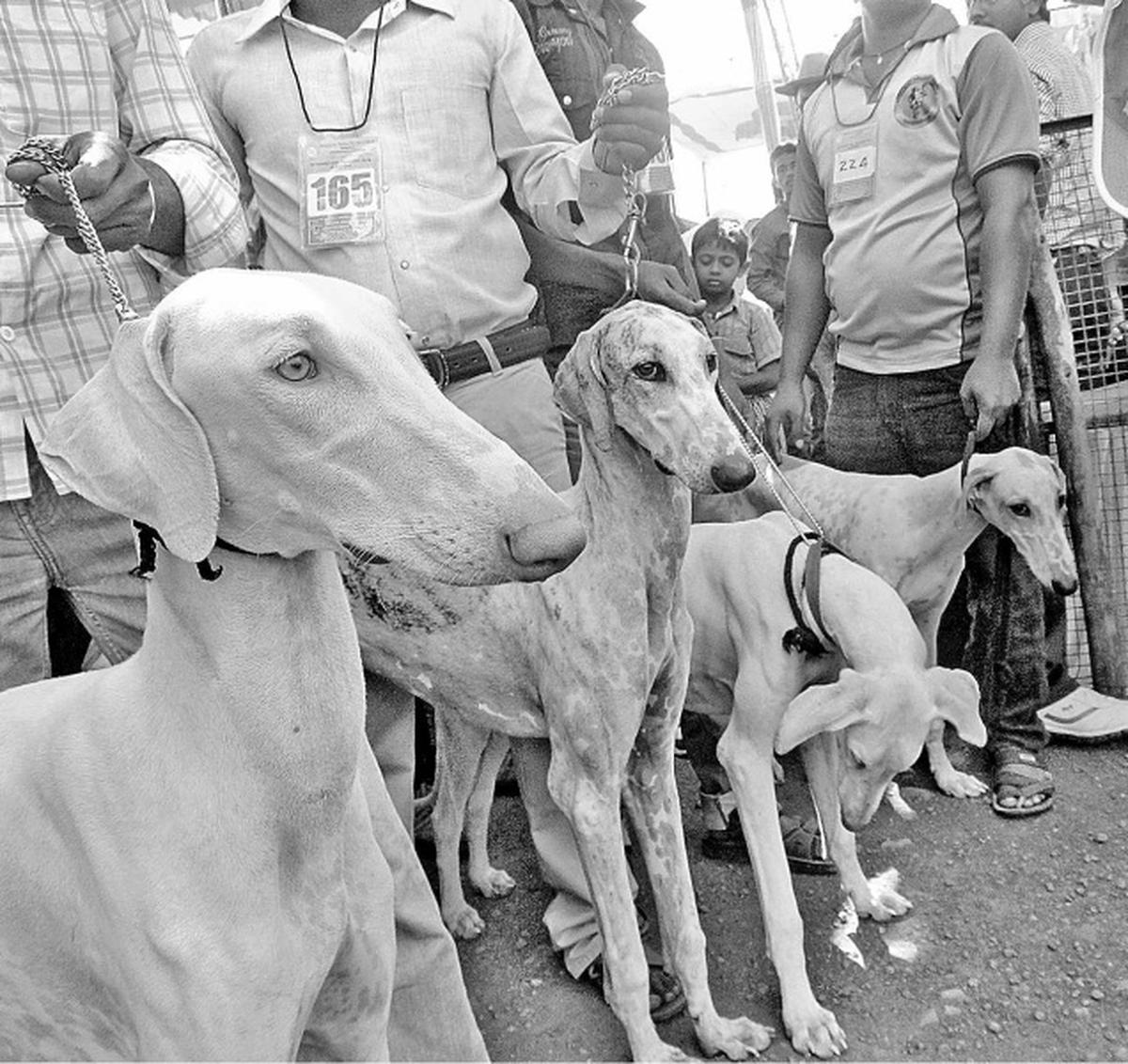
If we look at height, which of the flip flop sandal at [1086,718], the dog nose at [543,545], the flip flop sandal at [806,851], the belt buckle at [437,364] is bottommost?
the flip flop sandal at [1086,718]

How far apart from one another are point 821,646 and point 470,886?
→ 55.8 inches

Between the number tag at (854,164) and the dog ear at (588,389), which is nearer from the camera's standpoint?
the dog ear at (588,389)

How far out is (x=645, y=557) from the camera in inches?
92.6

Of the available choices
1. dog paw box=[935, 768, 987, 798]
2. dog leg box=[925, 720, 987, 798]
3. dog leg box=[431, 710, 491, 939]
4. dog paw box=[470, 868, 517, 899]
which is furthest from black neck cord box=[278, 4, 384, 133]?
dog paw box=[935, 768, 987, 798]

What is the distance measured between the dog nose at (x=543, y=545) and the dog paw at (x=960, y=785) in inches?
116

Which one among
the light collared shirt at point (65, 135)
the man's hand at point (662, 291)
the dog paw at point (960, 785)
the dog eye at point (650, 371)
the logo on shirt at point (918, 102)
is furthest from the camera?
the dog paw at point (960, 785)

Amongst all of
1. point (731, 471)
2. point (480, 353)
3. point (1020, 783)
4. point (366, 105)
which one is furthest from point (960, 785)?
point (366, 105)

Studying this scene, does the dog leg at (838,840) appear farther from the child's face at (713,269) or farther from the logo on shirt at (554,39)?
the child's face at (713,269)

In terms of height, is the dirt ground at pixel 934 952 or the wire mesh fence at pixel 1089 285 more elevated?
the wire mesh fence at pixel 1089 285

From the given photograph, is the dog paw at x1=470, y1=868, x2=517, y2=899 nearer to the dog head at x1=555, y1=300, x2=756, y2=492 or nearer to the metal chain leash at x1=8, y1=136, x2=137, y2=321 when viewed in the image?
the dog head at x1=555, y1=300, x2=756, y2=492

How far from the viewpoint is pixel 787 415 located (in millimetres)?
3832

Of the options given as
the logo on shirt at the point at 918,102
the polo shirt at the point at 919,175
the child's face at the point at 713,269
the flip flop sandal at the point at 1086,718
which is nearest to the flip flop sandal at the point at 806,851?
the flip flop sandal at the point at 1086,718

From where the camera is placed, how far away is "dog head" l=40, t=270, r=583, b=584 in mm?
1146

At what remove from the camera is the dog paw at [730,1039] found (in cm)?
242
